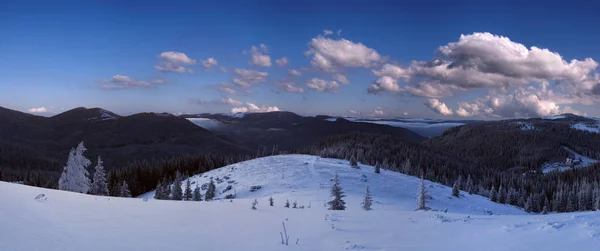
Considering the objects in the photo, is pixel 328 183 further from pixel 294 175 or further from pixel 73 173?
pixel 73 173

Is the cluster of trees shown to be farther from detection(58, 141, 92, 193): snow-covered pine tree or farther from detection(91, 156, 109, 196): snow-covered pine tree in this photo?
detection(58, 141, 92, 193): snow-covered pine tree

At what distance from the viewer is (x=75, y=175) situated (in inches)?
1882

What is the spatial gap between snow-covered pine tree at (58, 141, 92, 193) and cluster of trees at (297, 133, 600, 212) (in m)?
65.4

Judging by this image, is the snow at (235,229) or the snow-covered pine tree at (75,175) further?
the snow-covered pine tree at (75,175)

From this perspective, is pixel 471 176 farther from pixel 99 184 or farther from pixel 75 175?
pixel 75 175

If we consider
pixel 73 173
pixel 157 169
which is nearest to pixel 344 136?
pixel 157 169

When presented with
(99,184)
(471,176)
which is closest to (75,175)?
(99,184)

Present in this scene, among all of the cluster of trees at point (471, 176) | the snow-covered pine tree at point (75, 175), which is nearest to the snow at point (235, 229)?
the snow-covered pine tree at point (75, 175)

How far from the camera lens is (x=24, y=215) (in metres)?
9.55

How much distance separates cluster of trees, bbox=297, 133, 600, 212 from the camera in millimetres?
93125

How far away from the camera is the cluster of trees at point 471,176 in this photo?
9312 cm

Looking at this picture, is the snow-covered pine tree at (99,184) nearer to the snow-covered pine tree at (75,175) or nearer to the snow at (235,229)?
the snow-covered pine tree at (75,175)

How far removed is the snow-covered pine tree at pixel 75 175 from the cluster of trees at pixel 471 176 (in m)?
65.4

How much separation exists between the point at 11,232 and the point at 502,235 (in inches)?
543
